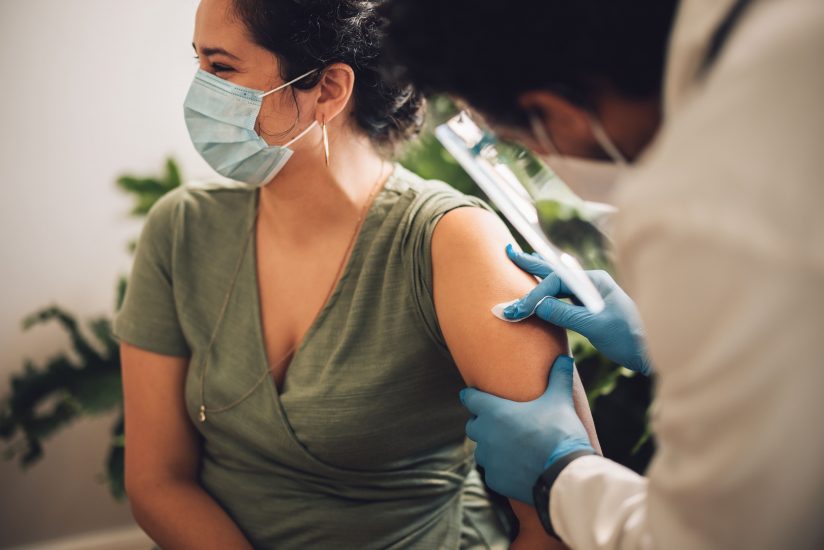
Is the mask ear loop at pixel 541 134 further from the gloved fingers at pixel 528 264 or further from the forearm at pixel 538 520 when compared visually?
the forearm at pixel 538 520

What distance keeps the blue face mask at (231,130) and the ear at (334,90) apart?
3 centimetres

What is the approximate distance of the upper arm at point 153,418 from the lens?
135 cm

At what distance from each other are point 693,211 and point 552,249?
0.40 m

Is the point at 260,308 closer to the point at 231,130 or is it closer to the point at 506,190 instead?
the point at 231,130

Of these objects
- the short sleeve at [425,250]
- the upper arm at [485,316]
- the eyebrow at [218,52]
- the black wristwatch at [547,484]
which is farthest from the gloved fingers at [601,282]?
the eyebrow at [218,52]

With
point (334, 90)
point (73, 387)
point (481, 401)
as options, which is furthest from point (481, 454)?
point (73, 387)

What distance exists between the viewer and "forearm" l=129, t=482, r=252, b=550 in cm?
124

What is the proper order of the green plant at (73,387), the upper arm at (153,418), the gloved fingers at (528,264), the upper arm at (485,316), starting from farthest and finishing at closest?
the green plant at (73,387) < the upper arm at (153,418) < the gloved fingers at (528,264) < the upper arm at (485,316)

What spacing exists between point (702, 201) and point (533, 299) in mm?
493

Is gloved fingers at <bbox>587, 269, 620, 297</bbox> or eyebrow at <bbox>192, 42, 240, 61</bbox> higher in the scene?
eyebrow at <bbox>192, 42, 240, 61</bbox>

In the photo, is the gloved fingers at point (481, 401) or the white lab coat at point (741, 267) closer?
the white lab coat at point (741, 267)

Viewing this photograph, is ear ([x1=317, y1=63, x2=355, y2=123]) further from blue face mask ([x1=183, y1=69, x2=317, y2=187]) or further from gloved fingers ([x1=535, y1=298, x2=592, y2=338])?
gloved fingers ([x1=535, y1=298, x2=592, y2=338])

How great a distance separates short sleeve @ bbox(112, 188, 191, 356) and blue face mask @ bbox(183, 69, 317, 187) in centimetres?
22

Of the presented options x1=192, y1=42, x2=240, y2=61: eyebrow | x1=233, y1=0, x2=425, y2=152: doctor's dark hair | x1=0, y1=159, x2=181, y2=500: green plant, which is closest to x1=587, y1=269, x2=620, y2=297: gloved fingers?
x1=233, y1=0, x2=425, y2=152: doctor's dark hair
